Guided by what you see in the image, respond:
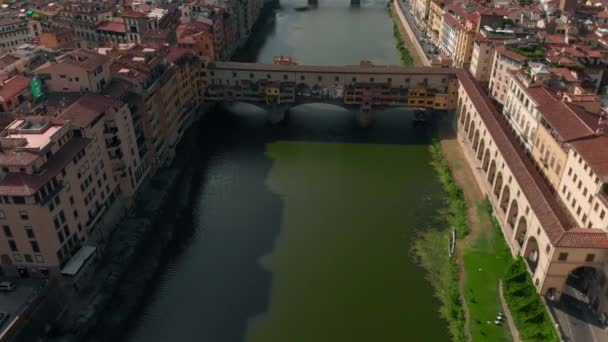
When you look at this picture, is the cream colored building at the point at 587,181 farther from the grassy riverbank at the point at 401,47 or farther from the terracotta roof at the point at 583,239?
the grassy riverbank at the point at 401,47

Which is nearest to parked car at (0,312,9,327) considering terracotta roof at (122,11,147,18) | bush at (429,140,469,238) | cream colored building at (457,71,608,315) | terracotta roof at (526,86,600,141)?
bush at (429,140,469,238)

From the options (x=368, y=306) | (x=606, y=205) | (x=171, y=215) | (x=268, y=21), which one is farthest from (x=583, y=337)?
(x=268, y=21)

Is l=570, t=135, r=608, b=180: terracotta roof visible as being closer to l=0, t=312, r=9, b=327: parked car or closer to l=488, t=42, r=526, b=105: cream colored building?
l=488, t=42, r=526, b=105: cream colored building

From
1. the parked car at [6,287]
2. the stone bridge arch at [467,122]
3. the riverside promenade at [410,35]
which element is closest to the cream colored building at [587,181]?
the stone bridge arch at [467,122]

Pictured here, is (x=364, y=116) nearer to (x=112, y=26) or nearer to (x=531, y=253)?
(x=531, y=253)

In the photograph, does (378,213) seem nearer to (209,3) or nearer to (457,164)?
(457,164)

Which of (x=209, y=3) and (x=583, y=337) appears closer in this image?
(x=583, y=337)

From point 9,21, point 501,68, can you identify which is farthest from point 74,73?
point 501,68
